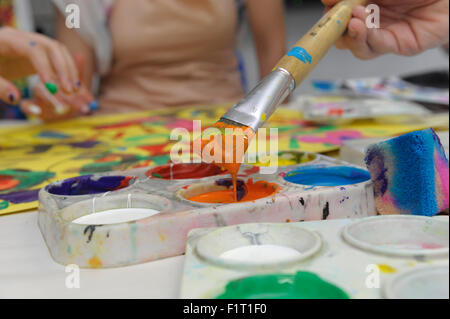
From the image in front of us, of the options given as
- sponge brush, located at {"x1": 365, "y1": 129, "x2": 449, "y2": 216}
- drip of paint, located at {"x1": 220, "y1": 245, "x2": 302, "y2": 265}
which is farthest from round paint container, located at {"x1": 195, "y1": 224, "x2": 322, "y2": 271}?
sponge brush, located at {"x1": 365, "y1": 129, "x2": 449, "y2": 216}

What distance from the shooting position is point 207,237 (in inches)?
13.2

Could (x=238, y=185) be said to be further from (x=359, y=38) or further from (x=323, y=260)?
(x=359, y=38)

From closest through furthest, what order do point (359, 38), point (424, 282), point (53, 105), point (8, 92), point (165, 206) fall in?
point (424, 282) → point (165, 206) → point (359, 38) → point (8, 92) → point (53, 105)

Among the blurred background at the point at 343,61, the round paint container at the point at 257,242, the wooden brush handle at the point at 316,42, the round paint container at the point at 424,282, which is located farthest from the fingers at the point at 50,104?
the blurred background at the point at 343,61

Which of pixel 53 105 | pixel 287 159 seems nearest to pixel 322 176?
pixel 287 159

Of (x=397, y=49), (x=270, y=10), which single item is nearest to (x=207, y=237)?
(x=397, y=49)

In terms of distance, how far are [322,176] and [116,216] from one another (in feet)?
0.73

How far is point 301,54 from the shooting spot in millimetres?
492

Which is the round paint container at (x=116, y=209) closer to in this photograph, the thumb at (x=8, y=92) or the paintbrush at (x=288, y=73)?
the paintbrush at (x=288, y=73)

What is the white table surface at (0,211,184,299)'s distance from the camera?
0.31 meters

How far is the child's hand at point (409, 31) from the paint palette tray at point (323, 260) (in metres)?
0.42

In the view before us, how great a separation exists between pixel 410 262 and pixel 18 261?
0.30 m

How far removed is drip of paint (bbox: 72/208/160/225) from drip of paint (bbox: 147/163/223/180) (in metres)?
0.10

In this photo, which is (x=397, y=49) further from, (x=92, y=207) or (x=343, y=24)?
(x=92, y=207)
